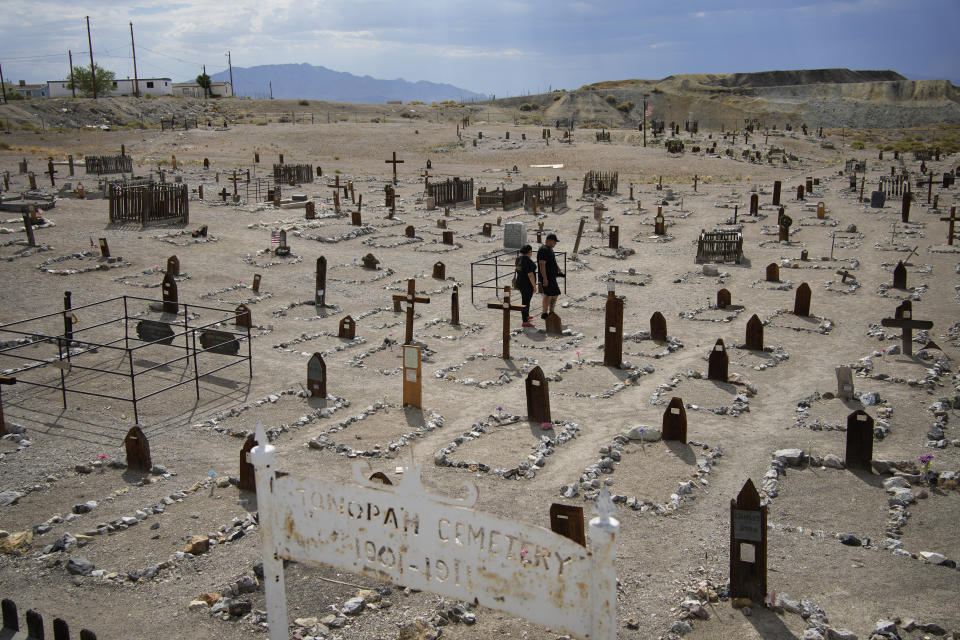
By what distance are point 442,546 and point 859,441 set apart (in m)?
6.91

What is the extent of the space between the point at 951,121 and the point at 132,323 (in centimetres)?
10739

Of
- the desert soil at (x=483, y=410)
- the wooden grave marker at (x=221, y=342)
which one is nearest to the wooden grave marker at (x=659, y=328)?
the desert soil at (x=483, y=410)

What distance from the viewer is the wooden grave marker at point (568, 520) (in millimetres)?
6988

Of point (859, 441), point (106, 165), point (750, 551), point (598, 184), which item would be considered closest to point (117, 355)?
point (750, 551)

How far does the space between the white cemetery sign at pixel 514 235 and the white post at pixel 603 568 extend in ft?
71.5

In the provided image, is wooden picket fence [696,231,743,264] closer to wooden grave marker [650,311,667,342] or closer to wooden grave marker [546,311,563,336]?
wooden grave marker [650,311,667,342]

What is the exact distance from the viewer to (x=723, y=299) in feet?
61.0

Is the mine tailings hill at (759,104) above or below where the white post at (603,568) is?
above

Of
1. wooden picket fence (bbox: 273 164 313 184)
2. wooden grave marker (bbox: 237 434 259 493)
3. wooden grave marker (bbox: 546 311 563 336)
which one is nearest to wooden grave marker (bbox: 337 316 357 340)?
wooden grave marker (bbox: 546 311 563 336)

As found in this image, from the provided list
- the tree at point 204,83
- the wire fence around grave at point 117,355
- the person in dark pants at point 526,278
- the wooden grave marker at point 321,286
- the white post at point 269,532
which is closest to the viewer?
the white post at point 269,532

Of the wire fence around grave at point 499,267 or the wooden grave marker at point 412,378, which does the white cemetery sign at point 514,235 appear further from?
the wooden grave marker at point 412,378

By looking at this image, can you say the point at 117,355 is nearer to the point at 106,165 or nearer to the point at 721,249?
the point at 721,249

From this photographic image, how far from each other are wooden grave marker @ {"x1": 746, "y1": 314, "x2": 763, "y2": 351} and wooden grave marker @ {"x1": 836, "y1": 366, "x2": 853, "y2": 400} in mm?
2868

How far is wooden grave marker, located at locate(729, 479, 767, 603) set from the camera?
6.87m
